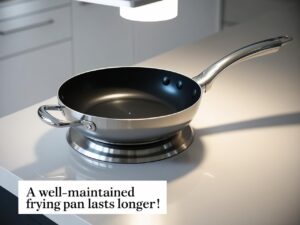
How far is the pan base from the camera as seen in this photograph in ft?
2.84

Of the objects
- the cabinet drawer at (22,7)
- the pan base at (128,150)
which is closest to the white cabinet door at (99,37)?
the cabinet drawer at (22,7)

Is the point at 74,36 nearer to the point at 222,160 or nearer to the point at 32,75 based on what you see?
the point at 32,75

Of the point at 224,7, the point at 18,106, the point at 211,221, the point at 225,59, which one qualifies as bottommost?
the point at 18,106

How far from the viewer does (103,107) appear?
3.24ft

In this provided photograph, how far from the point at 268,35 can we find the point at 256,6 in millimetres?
1100

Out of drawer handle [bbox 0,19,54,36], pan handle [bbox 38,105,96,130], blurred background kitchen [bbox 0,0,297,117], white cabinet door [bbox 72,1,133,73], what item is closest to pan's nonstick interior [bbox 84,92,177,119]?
pan handle [bbox 38,105,96,130]

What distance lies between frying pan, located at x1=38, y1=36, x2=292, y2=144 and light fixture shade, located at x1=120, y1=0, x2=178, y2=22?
12cm

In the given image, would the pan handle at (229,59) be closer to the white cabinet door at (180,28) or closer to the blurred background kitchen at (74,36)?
the blurred background kitchen at (74,36)

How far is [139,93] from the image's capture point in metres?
A: 1.04

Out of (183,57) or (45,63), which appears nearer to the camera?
(183,57)

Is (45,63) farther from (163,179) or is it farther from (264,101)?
(163,179)

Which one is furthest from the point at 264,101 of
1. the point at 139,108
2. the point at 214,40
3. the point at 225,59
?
the point at 214,40

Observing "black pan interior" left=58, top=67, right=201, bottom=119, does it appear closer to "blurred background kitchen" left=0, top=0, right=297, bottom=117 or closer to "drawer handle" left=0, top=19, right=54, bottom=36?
"blurred background kitchen" left=0, top=0, right=297, bottom=117

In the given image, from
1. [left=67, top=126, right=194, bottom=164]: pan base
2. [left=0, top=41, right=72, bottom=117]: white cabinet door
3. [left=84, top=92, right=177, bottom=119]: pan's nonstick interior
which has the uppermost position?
[left=84, top=92, right=177, bottom=119]: pan's nonstick interior
